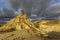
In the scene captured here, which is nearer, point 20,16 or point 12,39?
point 12,39

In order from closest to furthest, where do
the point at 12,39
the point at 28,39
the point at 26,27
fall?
the point at 12,39, the point at 28,39, the point at 26,27

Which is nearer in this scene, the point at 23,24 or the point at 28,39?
the point at 28,39

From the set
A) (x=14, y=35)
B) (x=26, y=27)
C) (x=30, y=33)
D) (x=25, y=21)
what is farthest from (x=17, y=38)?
(x=25, y=21)

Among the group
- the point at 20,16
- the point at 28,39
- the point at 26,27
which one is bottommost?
the point at 28,39

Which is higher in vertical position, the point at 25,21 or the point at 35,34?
the point at 25,21

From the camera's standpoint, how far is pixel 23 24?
1734cm

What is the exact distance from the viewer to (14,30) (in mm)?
16188

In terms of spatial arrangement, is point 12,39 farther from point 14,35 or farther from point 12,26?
point 12,26

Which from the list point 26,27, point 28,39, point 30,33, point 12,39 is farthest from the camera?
point 26,27

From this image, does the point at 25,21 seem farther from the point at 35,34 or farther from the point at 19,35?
the point at 19,35

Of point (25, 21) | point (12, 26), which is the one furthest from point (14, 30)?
point (25, 21)

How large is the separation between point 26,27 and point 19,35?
2.63 meters

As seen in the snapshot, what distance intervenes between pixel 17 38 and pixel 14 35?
0.61m

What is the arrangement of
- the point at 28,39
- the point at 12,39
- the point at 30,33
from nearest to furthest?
the point at 12,39 < the point at 28,39 < the point at 30,33
